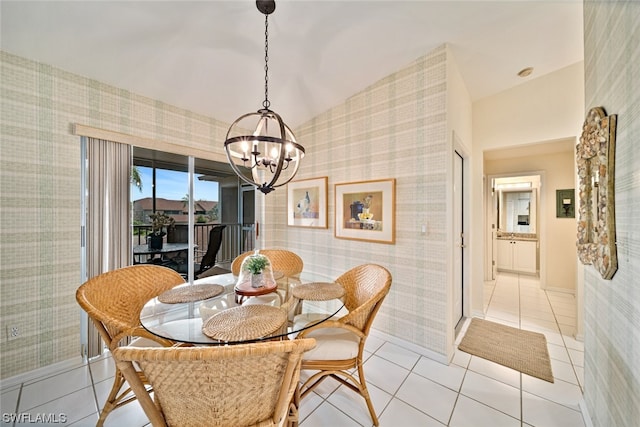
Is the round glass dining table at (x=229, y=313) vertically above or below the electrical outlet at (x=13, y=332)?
above

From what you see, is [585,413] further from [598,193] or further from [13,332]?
[13,332]

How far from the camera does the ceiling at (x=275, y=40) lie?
1711 millimetres

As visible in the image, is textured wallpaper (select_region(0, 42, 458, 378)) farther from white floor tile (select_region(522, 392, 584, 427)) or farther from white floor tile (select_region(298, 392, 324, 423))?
white floor tile (select_region(298, 392, 324, 423))

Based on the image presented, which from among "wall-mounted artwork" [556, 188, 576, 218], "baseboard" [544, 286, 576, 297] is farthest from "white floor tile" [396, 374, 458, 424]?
"wall-mounted artwork" [556, 188, 576, 218]

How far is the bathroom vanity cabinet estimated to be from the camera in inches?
191

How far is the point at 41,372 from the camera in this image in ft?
6.47

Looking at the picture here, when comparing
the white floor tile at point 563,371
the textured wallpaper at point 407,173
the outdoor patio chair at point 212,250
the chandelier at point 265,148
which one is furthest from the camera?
the outdoor patio chair at point 212,250

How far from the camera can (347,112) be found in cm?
304

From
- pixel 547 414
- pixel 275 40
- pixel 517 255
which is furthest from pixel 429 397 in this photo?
pixel 517 255

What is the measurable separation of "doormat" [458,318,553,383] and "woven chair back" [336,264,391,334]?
4.87ft

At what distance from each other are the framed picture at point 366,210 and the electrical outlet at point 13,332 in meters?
3.02

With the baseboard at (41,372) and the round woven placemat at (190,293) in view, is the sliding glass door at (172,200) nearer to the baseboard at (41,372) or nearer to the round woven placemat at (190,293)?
the baseboard at (41,372)

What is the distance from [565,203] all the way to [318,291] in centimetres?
466

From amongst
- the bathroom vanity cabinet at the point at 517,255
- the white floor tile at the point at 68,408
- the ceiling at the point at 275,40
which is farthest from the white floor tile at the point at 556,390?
the bathroom vanity cabinet at the point at 517,255
